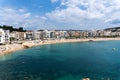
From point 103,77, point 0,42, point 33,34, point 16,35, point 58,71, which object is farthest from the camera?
point 33,34

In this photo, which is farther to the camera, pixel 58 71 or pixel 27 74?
pixel 58 71

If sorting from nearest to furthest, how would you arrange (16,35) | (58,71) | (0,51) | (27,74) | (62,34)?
(27,74) < (58,71) < (0,51) < (16,35) < (62,34)

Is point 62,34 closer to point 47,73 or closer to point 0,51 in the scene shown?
point 0,51

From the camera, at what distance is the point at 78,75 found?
36.2 metres

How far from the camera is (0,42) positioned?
89875mm

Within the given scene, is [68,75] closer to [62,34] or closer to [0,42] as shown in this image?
[0,42]

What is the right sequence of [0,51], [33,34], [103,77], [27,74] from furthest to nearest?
[33,34]
[0,51]
[27,74]
[103,77]

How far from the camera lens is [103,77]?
3472 cm

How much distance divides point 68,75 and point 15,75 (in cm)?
934

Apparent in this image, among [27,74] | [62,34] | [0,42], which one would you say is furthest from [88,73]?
[62,34]

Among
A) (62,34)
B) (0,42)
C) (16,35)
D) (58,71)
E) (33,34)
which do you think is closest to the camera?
(58,71)

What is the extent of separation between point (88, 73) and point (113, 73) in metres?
4.53

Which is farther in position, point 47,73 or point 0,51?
point 0,51

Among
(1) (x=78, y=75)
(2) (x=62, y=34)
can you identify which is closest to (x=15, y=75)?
(1) (x=78, y=75)
